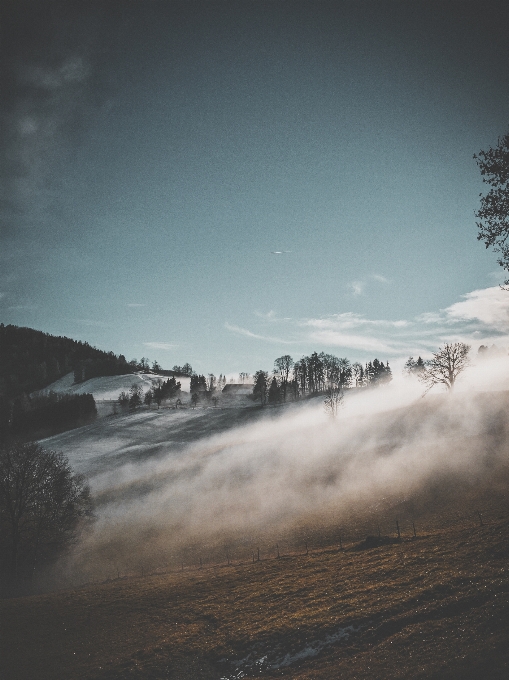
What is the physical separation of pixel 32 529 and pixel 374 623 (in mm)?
48469

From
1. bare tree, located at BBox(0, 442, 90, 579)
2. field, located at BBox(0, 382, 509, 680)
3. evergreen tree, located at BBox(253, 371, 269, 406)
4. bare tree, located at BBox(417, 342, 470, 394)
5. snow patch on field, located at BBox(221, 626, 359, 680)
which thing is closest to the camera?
field, located at BBox(0, 382, 509, 680)

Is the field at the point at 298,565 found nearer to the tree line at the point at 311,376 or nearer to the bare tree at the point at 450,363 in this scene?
the bare tree at the point at 450,363

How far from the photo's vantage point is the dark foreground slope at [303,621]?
14.5 metres

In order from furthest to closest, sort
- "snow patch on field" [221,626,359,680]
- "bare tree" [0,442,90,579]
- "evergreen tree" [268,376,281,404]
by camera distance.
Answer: "evergreen tree" [268,376,281,404], "bare tree" [0,442,90,579], "snow patch on field" [221,626,359,680]

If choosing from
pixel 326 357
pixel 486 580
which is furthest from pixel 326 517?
pixel 326 357

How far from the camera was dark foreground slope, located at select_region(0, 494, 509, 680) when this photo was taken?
571 inches

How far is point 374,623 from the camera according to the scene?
17625 mm

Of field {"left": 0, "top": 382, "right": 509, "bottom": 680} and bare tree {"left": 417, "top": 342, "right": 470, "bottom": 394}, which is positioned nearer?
field {"left": 0, "top": 382, "right": 509, "bottom": 680}

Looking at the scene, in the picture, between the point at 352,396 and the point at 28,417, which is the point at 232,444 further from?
the point at 28,417

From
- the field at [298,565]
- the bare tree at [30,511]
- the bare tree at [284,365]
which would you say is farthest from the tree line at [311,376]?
the bare tree at [30,511]

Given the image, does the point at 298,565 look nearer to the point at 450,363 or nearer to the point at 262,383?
the point at 450,363

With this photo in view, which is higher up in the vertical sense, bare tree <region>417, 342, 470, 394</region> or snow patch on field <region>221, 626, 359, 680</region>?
bare tree <region>417, 342, 470, 394</region>

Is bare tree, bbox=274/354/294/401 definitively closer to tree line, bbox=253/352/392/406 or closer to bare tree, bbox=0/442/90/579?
tree line, bbox=253/352/392/406

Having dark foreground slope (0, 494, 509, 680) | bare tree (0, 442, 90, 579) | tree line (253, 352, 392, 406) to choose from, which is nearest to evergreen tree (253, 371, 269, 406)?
tree line (253, 352, 392, 406)
